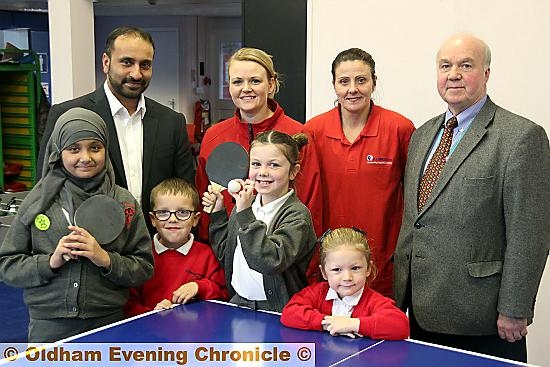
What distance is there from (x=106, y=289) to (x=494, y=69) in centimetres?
236

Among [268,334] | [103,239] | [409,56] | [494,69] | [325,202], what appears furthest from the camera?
[409,56]

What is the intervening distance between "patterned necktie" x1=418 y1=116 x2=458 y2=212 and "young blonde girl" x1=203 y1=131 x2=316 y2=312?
44cm

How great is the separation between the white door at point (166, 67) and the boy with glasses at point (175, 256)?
18.9 ft

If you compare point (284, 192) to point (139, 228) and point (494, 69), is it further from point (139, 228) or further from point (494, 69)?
point (494, 69)

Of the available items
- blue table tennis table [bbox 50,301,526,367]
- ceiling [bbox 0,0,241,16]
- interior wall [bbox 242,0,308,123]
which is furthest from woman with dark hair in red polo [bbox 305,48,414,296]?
ceiling [bbox 0,0,241,16]

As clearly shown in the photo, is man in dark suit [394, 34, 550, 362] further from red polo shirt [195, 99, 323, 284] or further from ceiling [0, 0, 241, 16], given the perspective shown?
ceiling [0, 0, 241, 16]

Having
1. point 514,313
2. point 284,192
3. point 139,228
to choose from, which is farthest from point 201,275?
point 514,313

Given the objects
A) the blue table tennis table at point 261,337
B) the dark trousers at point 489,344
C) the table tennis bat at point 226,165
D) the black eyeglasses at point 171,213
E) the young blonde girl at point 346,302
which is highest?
the table tennis bat at point 226,165

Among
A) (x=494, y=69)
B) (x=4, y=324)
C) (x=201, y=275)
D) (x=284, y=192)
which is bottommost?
(x=4, y=324)

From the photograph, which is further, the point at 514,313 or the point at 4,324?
the point at 4,324

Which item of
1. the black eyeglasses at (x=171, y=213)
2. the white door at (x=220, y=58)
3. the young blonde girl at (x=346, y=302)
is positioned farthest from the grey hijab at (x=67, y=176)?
the white door at (x=220, y=58)

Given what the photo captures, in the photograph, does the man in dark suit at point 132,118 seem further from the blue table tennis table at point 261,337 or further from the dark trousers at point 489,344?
the dark trousers at point 489,344

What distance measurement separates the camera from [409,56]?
3881 mm

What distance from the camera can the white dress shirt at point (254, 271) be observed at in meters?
2.45
